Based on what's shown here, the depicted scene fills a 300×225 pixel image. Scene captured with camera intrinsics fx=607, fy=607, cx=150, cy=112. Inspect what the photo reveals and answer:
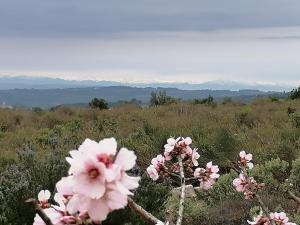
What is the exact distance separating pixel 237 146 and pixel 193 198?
4341 millimetres

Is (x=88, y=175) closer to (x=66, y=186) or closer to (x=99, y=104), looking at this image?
(x=66, y=186)

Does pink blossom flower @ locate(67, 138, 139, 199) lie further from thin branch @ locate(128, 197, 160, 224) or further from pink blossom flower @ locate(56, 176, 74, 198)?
thin branch @ locate(128, 197, 160, 224)

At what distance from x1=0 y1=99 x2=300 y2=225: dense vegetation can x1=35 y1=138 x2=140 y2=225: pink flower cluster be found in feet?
5.03

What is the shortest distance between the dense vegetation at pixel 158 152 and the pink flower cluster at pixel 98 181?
1.53 meters

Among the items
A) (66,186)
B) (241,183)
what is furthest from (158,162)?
(66,186)

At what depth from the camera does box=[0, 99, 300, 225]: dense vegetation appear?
19.8ft

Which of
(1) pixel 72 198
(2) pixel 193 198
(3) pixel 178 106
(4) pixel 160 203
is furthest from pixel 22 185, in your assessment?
(3) pixel 178 106

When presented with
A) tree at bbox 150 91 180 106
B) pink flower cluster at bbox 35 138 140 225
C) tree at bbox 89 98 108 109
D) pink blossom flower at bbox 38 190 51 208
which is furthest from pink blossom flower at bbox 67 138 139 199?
tree at bbox 150 91 180 106

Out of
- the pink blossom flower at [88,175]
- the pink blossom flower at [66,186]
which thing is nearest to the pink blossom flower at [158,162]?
the pink blossom flower at [66,186]

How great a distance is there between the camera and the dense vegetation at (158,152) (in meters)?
6.04

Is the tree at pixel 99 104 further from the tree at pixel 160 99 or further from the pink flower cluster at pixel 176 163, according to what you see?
the pink flower cluster at pixel 176 163

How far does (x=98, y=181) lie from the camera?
4.09 ft

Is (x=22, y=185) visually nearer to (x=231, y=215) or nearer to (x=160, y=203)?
(x=160, y=203)

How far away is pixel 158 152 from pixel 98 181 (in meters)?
10.4
